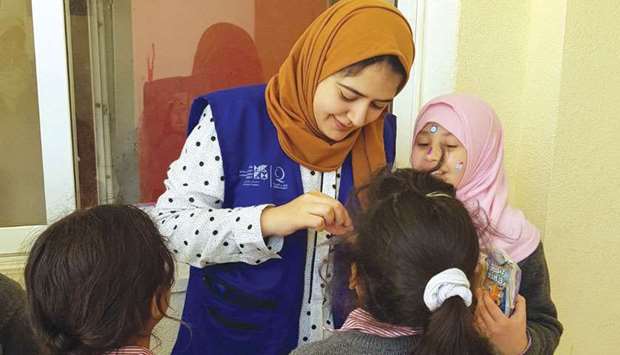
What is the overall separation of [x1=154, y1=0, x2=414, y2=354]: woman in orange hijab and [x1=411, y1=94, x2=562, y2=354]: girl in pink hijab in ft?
0.67

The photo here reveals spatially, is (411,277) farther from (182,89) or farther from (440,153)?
(182,89)

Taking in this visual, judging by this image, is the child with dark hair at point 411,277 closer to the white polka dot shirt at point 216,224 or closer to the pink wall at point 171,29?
the white polka dot shirt at point 216,224

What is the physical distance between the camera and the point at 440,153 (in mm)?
1313

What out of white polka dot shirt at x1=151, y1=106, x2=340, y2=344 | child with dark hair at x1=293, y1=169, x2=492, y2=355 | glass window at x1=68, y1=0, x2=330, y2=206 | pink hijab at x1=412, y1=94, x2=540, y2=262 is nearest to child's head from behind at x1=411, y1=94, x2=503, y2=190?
pink hijab at x1=412, y1=94, x2=540, y2=262

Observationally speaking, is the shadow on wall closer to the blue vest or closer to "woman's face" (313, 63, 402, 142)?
the blue vest

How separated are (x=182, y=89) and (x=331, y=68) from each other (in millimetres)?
782

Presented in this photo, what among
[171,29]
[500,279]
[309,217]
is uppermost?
[171,29]

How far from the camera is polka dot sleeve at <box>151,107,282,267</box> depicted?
3.46ft

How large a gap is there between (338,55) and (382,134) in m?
0.27

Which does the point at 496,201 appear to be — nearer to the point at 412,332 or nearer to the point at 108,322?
the point at 412,332

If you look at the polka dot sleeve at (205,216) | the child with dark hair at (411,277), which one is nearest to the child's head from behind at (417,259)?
→ the child with dark hair at (411,277)

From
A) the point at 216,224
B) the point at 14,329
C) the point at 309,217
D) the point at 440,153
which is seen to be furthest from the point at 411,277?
the point at 14,329

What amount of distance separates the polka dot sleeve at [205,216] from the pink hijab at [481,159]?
1.68ft

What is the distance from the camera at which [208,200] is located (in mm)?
1125
